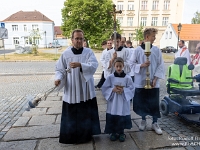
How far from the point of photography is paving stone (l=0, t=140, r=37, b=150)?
270 centimetres

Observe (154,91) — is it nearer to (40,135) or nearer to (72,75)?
(72,75)

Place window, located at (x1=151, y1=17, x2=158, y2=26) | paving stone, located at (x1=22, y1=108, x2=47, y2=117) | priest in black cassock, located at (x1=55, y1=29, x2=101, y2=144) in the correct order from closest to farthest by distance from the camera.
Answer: priest in black cassock, located at (x1=55, y1=29, x2=101, y2=144), paving stone, located at (x1=22, y1=108, x2=47, y2=117), window, located at (x1=151, y1=17, x2=158, y2=26)

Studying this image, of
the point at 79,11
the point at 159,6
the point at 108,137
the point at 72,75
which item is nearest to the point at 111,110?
the point at 108,137

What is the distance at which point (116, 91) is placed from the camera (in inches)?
106

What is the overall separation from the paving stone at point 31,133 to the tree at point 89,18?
959 centimetres

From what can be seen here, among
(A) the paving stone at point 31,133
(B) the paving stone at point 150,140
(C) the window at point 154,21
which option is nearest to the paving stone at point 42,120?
(A) the paving stone at point 31,133

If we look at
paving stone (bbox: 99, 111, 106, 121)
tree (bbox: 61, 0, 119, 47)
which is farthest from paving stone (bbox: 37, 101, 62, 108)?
tree (bbox: 61, 0, 119, 47)

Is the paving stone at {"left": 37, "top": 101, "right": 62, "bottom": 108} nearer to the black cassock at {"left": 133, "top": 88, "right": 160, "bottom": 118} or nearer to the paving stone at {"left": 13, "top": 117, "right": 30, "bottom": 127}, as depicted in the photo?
the paving stone at {"left": 13, "top": 117, "right": 30, "bottom": 127}

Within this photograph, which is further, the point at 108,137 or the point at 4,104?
the point at 4,104

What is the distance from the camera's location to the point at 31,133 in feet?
A: 10.3

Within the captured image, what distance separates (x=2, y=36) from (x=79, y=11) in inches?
247

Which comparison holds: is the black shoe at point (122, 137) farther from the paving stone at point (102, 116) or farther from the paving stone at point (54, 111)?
the paving stone at point (54, 111)

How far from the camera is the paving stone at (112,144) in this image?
8.73ft

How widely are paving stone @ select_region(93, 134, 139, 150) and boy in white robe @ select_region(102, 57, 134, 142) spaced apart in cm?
7
